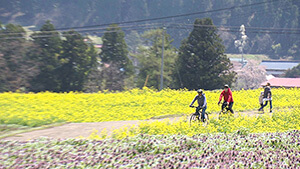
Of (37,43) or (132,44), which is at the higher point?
(132,44)

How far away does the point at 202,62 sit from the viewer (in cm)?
4456

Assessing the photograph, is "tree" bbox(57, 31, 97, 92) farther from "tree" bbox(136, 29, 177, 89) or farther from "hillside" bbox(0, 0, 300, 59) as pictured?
"hillside" bbox(0, 0, 300, 59)

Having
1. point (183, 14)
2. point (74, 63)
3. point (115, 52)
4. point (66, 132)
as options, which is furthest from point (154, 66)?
point (183, 14)

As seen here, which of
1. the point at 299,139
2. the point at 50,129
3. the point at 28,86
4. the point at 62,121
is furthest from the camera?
the point at 28,86

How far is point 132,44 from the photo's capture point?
9125 cm

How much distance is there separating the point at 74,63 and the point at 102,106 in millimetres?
20271

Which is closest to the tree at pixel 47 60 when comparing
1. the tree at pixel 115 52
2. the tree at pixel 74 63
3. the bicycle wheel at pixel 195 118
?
the tree at pixel 74 63

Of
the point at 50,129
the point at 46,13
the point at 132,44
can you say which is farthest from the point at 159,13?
the point at 50,129

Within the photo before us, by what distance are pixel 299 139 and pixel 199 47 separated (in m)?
33.9

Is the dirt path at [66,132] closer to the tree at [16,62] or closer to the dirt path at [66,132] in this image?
the dirt path at [66,132]

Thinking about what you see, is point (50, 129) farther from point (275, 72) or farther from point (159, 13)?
point (159, 13)

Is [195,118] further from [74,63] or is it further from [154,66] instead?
[154,66]

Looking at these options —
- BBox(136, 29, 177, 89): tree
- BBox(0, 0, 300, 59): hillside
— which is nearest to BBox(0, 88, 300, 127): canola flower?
BBox(136, 29, 177, 89): tree

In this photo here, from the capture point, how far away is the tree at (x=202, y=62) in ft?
145
